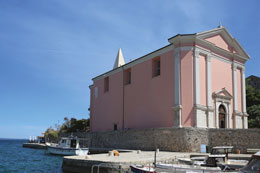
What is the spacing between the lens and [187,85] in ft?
70.8

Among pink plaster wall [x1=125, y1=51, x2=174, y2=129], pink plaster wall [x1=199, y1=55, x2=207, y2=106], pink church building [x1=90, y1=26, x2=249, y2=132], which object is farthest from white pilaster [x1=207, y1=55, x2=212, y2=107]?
pink plaster wall [x1=125, y1=51, x2=174, y2=129]

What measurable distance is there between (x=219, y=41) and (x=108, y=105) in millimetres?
13800

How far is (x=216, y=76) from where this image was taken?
23594mm

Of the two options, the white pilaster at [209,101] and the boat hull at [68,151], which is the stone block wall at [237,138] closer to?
the white pilaster at [209,101]

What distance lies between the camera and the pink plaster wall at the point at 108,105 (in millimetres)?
29062

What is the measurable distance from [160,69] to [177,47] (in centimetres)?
270

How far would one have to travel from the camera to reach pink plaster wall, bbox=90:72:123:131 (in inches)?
1144

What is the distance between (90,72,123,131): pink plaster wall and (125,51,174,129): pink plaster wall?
161cm

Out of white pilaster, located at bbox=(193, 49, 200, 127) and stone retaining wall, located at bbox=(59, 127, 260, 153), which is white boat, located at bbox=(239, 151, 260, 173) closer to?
stone retaining wall, located at bbox=(59, 127, 260, 153)

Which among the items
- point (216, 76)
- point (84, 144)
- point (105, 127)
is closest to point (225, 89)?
point (216, 76)

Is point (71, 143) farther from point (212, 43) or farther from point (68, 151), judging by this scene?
point (212, 43)

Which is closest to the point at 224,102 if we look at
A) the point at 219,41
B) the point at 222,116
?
the point at 222,116

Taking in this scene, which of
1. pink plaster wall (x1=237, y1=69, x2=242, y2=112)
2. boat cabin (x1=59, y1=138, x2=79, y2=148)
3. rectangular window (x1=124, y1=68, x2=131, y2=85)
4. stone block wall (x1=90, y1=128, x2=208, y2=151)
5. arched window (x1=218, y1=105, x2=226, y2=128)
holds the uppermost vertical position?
rectangular window (x1=124, y1=68, x2=131, y2=85)

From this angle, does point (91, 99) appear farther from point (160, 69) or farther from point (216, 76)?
point (216, 76)
